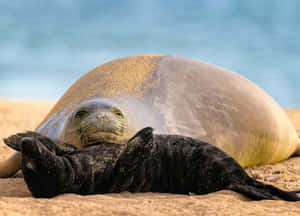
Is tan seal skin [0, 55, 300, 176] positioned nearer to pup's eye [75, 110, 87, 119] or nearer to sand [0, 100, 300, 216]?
pup's eye [75, 110, 87, 119]

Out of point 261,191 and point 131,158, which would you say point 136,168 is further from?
point 261,191

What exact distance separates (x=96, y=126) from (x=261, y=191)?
37.5 inches

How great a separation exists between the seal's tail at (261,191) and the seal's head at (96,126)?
71 centimetres

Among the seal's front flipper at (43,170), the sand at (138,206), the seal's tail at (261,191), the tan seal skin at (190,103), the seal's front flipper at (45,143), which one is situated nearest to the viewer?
the sand at (138,206)

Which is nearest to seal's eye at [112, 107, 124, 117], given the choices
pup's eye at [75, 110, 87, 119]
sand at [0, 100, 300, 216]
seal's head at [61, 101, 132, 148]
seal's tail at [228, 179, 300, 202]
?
seal's head at [61, 101, 132, 148]

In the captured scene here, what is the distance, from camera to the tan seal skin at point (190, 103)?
296 centimetres

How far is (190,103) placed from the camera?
3.17 metres

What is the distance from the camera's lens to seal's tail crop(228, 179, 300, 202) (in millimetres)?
1728

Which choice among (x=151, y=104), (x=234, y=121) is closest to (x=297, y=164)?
(x=234, y=121)

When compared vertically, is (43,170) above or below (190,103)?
below

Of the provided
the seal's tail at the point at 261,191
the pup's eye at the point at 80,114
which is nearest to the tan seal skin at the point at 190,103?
the pup's eye at the point at 80,114

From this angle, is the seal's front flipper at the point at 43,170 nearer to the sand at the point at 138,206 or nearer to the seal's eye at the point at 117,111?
the sand at the point at 138,206

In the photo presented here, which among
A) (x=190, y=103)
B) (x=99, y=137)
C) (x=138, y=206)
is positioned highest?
(x=190, y=103)

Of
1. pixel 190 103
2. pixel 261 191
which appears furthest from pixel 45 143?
pixel 190 103
